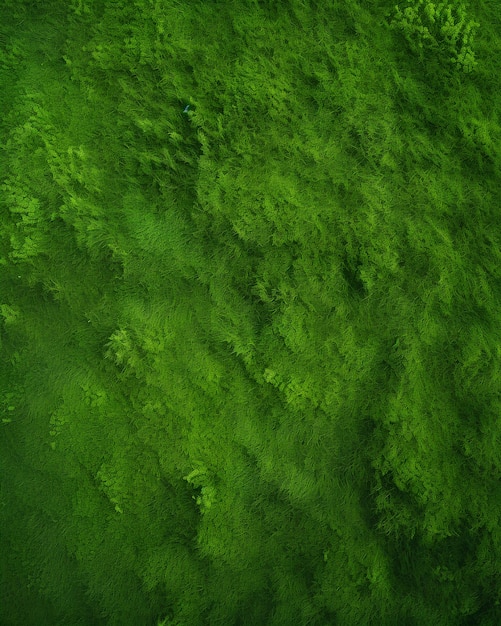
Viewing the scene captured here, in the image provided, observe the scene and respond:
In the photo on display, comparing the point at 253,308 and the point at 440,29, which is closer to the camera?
the point at 440,29

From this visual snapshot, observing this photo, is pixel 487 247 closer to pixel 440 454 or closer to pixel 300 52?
pixel 440 454

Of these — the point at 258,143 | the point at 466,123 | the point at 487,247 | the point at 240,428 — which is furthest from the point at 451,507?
the point at 258,143

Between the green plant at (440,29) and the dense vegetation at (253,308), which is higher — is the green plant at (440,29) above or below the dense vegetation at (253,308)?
above

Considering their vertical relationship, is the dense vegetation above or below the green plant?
below

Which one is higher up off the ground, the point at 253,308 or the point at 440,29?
the point at 440,29
